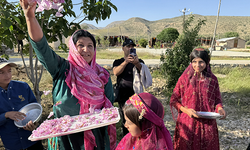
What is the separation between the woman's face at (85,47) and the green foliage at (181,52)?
9.23 ft

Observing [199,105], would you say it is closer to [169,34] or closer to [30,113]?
[30,113]

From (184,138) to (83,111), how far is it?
1296mm

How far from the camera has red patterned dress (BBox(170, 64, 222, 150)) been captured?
1.85 m

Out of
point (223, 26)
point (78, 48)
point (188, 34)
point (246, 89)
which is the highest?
point (223, 26)

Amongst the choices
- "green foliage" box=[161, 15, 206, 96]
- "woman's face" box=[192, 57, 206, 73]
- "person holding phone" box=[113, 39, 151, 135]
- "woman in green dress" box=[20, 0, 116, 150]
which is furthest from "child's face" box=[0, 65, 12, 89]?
"green foliage" box=[161, 15, 206, 96]

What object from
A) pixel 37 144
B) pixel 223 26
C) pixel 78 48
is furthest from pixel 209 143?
pixel 223 26

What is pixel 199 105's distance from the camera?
1923 millimetres

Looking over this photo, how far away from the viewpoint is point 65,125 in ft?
4.10

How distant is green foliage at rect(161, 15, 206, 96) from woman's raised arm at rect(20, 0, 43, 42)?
10.7 ft

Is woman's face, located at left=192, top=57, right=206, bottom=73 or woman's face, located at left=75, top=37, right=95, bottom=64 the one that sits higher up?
woman's face, located at left=75, top=37, right=95, bottom=64

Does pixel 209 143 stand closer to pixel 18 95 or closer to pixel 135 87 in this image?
pixel 135 87

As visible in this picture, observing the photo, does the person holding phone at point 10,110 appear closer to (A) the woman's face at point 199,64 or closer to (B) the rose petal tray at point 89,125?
(B) the rose petal tray at point 89,125

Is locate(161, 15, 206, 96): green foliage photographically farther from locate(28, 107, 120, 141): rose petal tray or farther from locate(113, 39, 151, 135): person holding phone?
locate(28, 107, 120, 141): rose petal tray

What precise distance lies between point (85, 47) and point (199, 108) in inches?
59.5
